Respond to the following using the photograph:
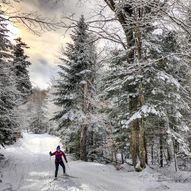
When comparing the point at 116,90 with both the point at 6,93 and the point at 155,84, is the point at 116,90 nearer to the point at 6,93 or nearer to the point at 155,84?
the point at 155,84

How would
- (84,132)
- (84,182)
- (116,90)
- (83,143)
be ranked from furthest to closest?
(84,132) → (83,143) → (116,90) → (84,182)

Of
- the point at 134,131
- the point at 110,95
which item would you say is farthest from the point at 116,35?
the point at 134,131

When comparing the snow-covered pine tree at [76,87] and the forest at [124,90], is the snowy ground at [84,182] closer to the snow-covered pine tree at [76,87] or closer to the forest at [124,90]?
the forest at [124,90]

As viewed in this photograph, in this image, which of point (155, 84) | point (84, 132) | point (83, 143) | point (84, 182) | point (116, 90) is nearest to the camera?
point (84, 182)

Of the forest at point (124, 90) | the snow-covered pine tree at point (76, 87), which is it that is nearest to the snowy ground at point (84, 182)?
the forest at point (124, 90)

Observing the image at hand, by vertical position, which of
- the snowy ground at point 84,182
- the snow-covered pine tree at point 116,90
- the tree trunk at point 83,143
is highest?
the snow-covered pine tree at point 116,90

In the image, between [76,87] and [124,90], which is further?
[76,87]

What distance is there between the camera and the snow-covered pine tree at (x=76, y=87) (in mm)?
25438

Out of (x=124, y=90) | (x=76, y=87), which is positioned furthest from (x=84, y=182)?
(x=76, y=87)

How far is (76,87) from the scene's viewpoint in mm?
26391

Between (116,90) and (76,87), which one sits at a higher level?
(76,87)

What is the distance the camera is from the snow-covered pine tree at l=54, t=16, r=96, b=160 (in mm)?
25438

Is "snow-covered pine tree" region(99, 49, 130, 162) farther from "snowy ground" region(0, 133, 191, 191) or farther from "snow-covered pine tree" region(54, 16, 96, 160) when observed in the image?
"snow-covered pine tree" region(54, 16, 96, 160)

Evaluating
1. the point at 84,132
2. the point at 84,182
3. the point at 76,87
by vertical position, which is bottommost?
the point at 84,182
